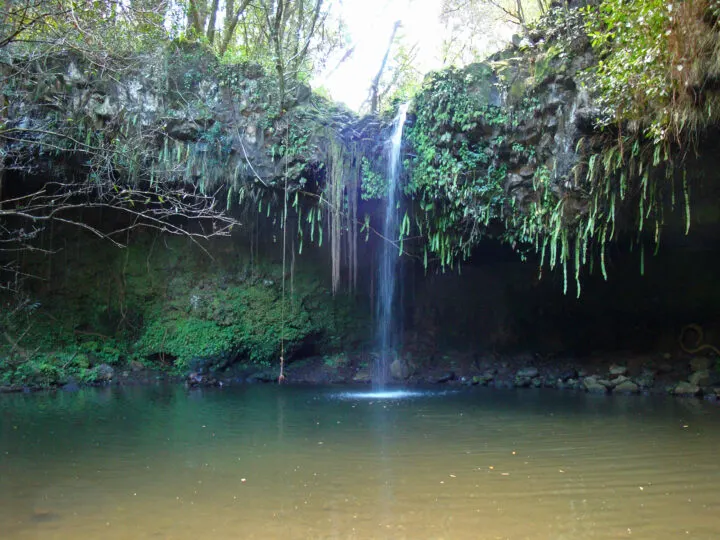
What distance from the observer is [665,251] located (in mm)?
12586

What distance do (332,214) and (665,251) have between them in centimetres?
722

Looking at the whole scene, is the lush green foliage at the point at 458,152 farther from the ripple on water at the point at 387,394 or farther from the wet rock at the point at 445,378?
the wet rock at the point at 445,378

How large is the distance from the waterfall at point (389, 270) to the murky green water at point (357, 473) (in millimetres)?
4259

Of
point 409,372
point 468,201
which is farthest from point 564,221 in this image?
point 409,372

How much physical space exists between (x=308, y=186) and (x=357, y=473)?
7.43m

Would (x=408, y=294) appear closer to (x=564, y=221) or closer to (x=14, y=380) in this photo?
(x=564, y=221)

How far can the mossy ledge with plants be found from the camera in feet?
26.0

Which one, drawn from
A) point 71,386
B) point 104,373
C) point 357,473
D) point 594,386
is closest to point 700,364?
point 594,386

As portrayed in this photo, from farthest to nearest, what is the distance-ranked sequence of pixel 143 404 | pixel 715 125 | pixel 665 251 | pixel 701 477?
pixel 665 251, pixel 143 404, pixel 715 125, pixel 701 477

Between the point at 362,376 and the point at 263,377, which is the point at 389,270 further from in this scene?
the point at 263,377

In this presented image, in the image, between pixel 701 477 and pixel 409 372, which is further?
pixel 409 372

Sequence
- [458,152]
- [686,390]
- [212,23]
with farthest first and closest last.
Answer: [212,23]
[686,390]
[458,152]

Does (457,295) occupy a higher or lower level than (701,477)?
higher

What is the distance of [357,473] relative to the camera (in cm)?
521
